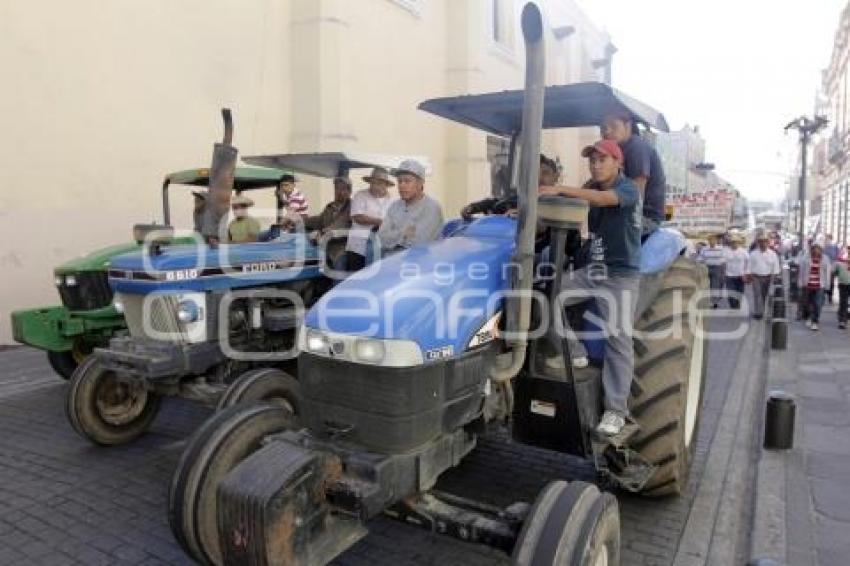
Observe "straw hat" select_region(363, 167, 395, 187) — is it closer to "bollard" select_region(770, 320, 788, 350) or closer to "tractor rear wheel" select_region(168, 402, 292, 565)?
"tractor rear wheel" select_region(168, 402, 292, 565)

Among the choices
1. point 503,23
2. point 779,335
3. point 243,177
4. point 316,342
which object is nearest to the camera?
point 316,342

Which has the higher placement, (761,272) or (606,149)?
(606,149)

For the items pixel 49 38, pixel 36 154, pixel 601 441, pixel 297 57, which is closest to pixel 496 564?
pixel 601 441

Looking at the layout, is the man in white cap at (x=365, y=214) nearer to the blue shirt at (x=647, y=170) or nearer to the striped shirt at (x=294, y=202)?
the striped shirt at (x=294, y=202)

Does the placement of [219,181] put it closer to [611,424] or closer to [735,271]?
[611,424]

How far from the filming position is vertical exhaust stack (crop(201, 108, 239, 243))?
525 centimetres

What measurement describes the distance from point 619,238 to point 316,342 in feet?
5.63

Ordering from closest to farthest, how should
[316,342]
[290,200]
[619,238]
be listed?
[316,342] → [619,238] → [290,200]

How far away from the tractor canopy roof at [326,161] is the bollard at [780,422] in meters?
3.65

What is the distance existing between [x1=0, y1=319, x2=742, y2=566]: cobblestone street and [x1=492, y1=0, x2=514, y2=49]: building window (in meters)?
17.2

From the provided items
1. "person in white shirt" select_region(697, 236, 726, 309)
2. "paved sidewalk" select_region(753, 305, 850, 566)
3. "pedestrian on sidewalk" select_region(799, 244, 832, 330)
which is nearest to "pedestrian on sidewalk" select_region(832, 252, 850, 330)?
"pedestrian on sidewalk" select_region(799, 244, 832, 330)

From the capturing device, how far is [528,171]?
2717mm

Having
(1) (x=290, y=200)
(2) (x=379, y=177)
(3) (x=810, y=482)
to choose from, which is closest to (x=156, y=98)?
(1) (x=290, y=200)

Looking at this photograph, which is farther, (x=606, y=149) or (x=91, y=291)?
(x=91, y=291)
